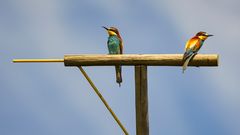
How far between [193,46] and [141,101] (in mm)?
1314

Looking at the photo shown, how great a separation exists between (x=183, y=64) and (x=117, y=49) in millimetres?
2334

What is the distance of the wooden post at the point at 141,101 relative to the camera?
29.9ft

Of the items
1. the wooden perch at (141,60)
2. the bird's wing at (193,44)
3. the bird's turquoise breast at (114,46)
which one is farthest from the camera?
the bird's turquoise breast at (114,46)

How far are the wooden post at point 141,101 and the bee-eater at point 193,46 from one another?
0.74m

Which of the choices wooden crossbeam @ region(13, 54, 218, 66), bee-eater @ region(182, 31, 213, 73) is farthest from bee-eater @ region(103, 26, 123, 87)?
bee-eater @ region(182, 31, 213, 73)

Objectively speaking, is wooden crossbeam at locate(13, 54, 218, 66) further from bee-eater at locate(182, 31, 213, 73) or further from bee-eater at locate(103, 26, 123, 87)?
bee-eater at locate(103, 26, 123, 87)

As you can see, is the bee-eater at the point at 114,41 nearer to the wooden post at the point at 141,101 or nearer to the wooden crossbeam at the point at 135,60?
the wooden crossbeam at the point at 135,60

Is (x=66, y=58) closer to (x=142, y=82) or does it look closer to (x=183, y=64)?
(x=142, y=82)

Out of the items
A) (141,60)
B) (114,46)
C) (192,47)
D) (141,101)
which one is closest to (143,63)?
(141,60)

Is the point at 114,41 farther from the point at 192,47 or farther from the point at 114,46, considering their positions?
the point at 192,47

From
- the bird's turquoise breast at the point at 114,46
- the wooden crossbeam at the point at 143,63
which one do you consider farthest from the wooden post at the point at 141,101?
the bird's turquoise breast at the point at 114,46

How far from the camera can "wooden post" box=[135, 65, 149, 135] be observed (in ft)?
29.9

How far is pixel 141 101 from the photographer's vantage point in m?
9.13

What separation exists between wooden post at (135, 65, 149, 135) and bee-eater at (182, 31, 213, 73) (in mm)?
745
